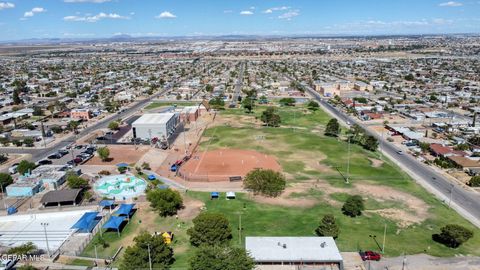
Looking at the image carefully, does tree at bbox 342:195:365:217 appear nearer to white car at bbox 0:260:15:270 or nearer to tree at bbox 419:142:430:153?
tree at bbox 419:142:430:153

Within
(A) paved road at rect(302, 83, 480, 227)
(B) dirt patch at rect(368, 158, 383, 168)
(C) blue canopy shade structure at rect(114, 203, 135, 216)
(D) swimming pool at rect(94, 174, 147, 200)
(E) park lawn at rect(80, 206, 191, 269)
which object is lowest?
(A) paved road at rect(302, 83, 480, 227)

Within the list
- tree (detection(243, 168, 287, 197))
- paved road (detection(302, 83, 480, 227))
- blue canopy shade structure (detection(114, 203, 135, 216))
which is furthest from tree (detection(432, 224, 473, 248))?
blue canopy shade structure (detection(114, 203, 135, 216))

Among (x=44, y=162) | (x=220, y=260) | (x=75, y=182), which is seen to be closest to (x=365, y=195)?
(x=220, y=260)

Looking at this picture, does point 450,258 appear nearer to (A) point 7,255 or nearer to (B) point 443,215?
(B) point 443,215

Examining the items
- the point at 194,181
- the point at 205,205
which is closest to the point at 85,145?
the point at 194,181

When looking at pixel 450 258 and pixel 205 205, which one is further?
pixel 205 205

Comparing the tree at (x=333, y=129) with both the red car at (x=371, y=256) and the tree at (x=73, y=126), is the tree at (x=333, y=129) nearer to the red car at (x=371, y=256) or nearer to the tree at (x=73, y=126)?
the red car at (x=371, y=256)
